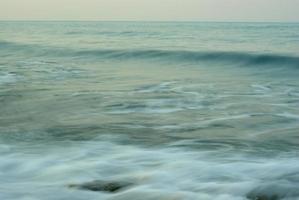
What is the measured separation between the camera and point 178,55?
21531 mm

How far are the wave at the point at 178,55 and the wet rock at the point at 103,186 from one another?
13.8 meters

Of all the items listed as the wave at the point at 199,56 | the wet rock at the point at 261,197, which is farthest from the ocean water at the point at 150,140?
the wave at the point at 199,56

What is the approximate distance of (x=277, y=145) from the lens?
547cm

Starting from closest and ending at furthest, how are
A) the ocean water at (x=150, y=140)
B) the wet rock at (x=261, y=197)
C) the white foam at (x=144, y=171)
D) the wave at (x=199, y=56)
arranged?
the wet rock at (x=261, y=197) → the white foam at (x=144, y=171) → the ocean water at (x=150, y=140) → the wave at (x=199, y=56)

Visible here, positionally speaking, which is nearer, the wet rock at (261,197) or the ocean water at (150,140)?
the wet rock at (261,197)

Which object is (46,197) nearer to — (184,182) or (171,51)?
(184,182)

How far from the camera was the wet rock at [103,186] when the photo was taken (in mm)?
4027

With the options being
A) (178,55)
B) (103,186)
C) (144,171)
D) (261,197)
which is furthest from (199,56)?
(261,197)

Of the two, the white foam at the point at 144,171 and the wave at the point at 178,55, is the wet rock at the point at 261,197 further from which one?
the wave at the point at 178,55

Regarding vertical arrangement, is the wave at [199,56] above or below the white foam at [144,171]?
above

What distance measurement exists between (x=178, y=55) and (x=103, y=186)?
17.7 m

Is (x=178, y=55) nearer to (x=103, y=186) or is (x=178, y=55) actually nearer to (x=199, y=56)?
(x=199, y=56)

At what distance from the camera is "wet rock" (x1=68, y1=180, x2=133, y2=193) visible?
4027 mm

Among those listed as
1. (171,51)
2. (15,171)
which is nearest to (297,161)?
(15,171)
